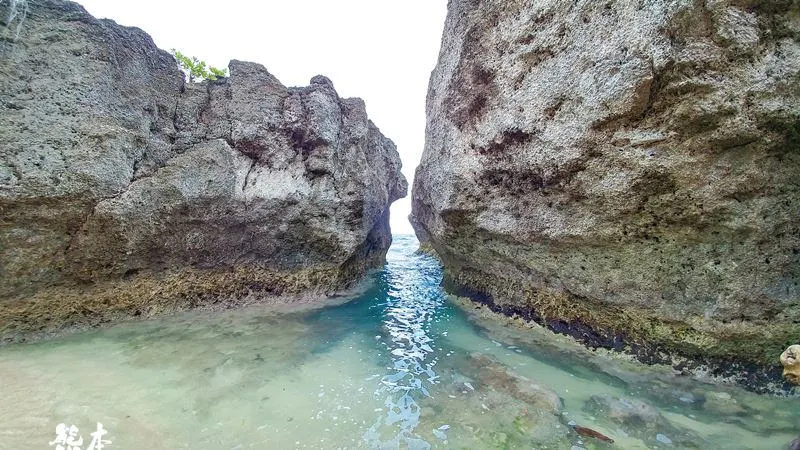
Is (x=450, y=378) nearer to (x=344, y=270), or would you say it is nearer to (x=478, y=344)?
(x=478, y=344)

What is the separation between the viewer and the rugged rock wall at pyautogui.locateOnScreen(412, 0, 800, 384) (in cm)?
424

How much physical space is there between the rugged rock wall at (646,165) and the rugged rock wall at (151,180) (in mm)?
3845

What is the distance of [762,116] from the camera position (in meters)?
4.17

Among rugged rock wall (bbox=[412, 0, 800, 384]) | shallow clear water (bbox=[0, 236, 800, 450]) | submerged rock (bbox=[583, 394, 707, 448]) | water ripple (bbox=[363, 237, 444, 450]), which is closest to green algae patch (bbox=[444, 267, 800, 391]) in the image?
rugged rock wall (bbox=[412, 0, 800, 384])

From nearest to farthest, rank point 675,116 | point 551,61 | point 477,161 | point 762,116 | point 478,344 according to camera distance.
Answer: point 762,116, point 675,116, point 551,61, point 478,344, point 477,161

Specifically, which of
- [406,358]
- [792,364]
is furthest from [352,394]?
[792,364]

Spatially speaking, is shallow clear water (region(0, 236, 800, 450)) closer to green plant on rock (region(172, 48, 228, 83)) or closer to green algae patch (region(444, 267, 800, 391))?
green algae patch (region(444, 267, 800, 391))

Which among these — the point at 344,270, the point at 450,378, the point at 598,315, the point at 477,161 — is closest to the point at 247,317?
the point at 344,270

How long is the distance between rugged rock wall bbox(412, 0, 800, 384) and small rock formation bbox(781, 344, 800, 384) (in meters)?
2.23

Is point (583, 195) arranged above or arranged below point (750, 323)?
above

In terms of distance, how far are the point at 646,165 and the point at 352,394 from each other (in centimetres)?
492

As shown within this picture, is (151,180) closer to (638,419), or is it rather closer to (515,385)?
(515,385)

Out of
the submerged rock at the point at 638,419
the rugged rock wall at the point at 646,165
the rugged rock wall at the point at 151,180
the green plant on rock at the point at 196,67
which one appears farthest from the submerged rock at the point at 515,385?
the green plant on rock at the point at 196,67

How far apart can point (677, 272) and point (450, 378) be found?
357 centimetres
